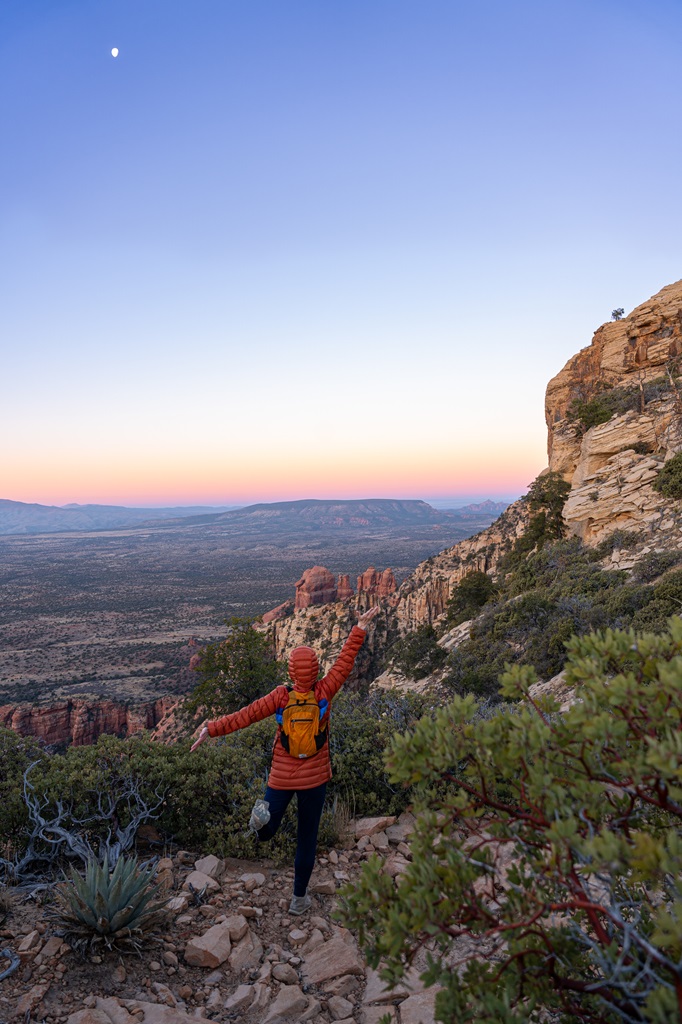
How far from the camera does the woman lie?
379 cm

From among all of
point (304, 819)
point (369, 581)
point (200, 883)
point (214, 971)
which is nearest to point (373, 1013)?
point (214, 971)

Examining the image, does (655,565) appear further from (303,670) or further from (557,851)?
(557,851)

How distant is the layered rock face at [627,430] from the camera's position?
17797 millimetres

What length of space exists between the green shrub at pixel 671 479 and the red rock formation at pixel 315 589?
35403 millimetres

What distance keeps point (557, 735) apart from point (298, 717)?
2080 millimetres

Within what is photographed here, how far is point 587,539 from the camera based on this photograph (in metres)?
19.1

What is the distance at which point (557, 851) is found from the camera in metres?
1.84

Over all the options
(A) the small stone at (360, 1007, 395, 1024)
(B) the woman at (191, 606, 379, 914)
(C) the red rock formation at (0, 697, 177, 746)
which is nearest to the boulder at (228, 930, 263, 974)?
(B) the woman at (191, 606, 379, 914)

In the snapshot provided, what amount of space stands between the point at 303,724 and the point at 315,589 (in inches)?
1875

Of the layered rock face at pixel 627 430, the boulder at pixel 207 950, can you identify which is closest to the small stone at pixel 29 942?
the boulder at pixel 207 950

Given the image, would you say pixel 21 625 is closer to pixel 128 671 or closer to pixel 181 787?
pixel 128 671

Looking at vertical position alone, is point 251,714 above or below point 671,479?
below

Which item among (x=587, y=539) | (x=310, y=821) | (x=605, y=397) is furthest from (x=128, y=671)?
(x=310, y=821)

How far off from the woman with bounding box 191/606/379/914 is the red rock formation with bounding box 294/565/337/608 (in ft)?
149
